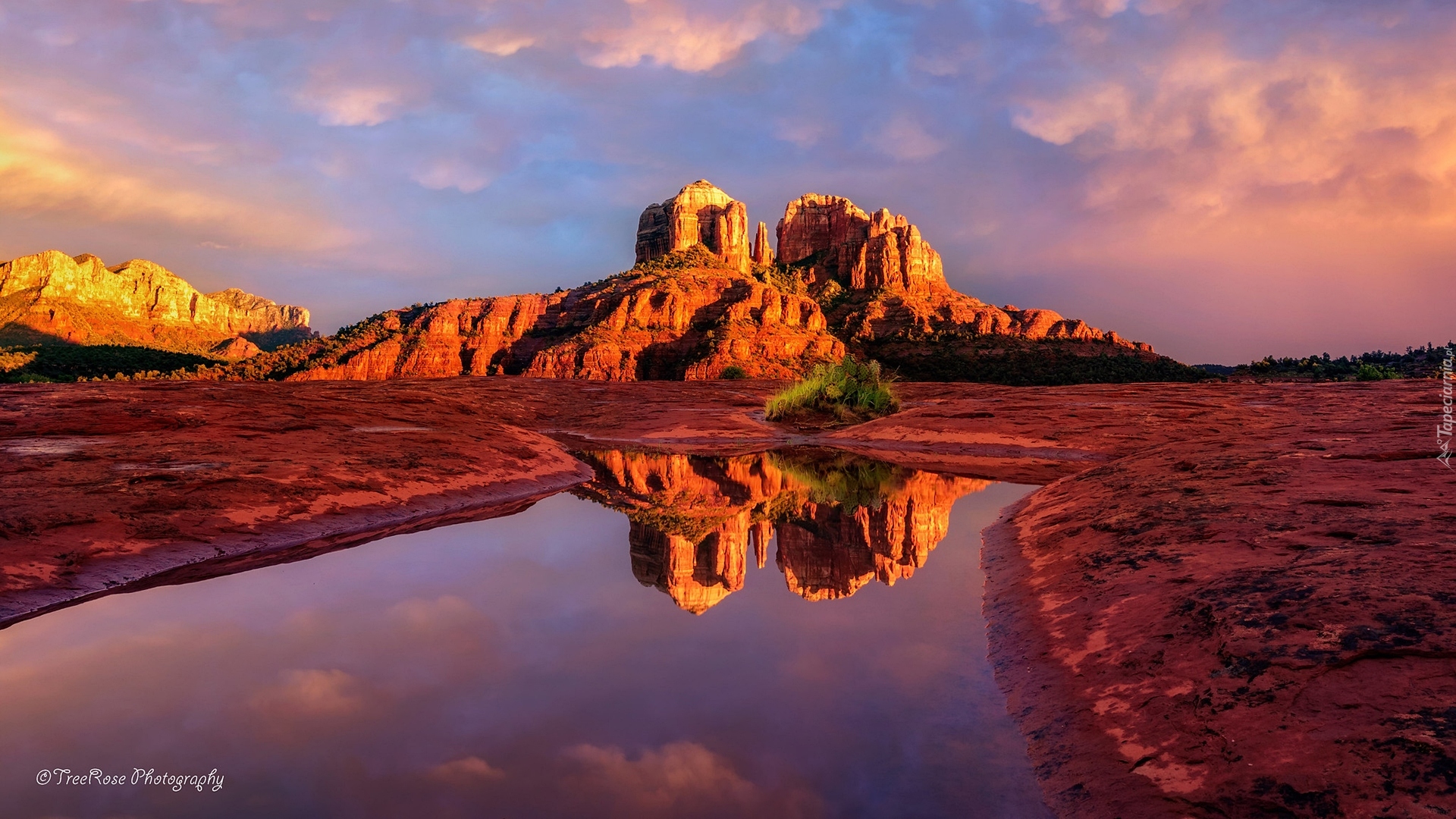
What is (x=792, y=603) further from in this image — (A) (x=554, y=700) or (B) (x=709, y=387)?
(B) (x=709, y=387)

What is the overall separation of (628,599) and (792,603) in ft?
5.32

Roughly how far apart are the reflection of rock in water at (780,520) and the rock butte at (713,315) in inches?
3123

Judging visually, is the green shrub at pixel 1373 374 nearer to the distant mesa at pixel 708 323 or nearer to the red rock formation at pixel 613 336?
the distant mesa at pixel 708 323

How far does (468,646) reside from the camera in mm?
5523

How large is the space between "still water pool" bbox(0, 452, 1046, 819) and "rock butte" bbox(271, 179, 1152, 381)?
88206 mm

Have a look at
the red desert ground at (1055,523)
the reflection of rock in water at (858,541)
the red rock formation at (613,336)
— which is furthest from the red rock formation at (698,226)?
the reflection of rock in water at (858,541)

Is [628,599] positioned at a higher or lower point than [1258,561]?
lower

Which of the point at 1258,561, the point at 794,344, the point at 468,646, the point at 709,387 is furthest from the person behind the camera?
the point at 794,344

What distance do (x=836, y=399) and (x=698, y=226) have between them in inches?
5631

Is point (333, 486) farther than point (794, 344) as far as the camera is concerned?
No

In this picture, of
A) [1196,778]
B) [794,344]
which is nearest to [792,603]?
[1196,778]

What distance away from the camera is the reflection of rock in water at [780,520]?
7.83 metres

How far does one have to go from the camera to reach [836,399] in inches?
→ 1277

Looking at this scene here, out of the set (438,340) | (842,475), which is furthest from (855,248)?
(842,475)
